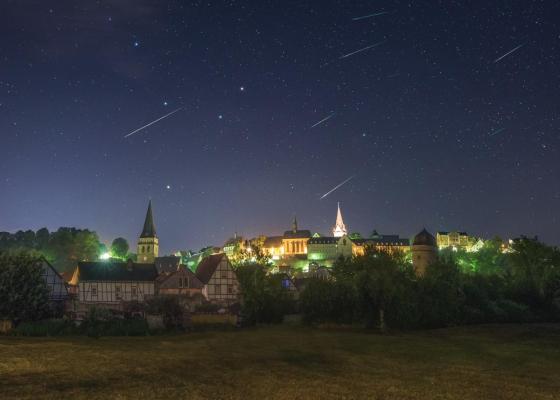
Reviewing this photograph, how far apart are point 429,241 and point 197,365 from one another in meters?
62.7

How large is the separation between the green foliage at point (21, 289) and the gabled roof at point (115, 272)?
15919 millimetres

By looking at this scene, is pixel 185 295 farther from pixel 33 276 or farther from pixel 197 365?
pixel 197 365

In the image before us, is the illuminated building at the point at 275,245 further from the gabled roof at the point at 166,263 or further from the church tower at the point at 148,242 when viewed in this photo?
the gabled roof at the point at 166,263

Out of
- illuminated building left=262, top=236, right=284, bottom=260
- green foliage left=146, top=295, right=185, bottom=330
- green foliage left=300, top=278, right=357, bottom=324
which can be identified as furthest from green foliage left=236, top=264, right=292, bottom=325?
illuminated building left=262, top=236, right=284, bottom=260

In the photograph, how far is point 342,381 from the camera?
14.7 meters

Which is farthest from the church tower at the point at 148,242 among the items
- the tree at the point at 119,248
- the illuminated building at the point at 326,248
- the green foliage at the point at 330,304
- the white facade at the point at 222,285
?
the green foliage at the point at 330,304

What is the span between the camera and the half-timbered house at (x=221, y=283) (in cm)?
4984

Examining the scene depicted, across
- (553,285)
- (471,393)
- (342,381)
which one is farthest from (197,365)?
(553,285)

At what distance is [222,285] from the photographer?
1975 inches

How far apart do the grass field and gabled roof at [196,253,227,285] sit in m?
23.3

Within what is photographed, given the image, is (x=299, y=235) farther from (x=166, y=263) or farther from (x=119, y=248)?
(x=166, y=263)

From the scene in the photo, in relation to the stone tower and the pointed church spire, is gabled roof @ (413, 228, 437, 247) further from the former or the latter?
the pointed church spire

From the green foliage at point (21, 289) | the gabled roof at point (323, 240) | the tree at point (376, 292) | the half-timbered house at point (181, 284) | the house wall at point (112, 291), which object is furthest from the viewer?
the gabled roof at point (323, 240)

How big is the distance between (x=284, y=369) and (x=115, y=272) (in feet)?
126
